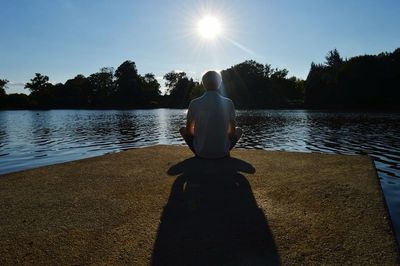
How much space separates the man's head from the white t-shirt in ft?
0.39

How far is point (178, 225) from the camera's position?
3.96m

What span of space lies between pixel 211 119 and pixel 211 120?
0.07 ft

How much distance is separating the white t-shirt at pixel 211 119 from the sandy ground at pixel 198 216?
0.43 m

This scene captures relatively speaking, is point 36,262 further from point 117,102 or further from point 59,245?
point 117,102

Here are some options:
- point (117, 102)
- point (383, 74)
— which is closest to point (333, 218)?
point (383, 74)

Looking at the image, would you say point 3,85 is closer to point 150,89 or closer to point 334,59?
point 150,89

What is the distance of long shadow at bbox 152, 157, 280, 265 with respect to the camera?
10.5 feet

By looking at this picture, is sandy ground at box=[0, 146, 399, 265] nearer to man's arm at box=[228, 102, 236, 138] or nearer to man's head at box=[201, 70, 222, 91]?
Result: man's arm at box=[228, 102, 236, 138]

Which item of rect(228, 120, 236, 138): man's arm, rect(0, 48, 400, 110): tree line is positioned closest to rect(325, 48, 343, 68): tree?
rect(0, 48, 400, 110): tree line

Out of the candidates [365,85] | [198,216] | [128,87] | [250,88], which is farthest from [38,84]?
[198,216]

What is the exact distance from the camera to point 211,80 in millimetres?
6711

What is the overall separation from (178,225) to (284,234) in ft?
4.17

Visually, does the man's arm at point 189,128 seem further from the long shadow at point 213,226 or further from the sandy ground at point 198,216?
the long shadow at point 213,226

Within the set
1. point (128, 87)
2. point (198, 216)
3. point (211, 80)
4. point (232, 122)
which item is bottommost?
point (198, 216)
